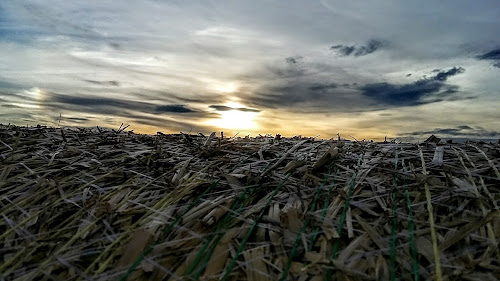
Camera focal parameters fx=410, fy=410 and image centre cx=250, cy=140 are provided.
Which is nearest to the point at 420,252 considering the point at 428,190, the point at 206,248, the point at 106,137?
the point at 428,190

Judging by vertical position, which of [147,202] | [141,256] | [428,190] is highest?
[428,190]

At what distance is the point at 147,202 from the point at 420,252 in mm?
1905

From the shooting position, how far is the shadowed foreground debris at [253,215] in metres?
2.40

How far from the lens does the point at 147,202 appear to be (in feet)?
10.1

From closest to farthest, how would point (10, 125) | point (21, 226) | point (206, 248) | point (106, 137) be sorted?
point (206, 248) → point (21, 226) → point (106, 137) → point (10, 125)

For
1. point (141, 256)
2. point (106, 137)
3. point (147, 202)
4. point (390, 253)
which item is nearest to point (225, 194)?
point (147, 202)

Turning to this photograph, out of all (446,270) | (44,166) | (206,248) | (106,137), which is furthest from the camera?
(106,137)

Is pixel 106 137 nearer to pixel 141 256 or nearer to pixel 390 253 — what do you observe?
pixel 141 256

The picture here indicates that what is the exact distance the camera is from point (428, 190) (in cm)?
304

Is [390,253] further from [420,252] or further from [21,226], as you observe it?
[21,226]

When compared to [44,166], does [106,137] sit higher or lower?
higher

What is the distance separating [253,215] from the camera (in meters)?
2.78

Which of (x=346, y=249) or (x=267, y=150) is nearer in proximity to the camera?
(x=346, y=249)

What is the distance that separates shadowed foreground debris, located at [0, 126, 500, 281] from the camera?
2.40 metres
